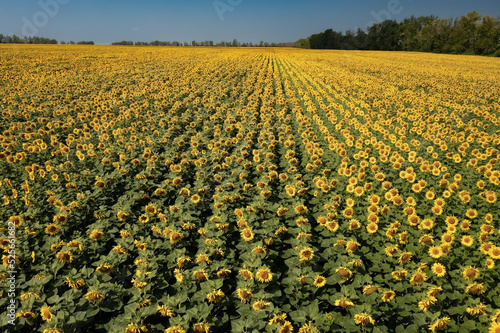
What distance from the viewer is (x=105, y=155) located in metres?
7.42

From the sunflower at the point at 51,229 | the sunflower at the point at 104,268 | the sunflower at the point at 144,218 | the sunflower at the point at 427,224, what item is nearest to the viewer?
the sunflower at the point at 104,268

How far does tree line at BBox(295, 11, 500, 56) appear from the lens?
74.6 meters

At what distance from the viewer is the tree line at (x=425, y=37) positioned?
74.6 meters

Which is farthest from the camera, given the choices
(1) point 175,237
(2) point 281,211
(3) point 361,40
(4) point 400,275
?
(3) point 361,40

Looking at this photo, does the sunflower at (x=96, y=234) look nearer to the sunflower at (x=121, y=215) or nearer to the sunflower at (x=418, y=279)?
the sunflower at (x=121, y=215)

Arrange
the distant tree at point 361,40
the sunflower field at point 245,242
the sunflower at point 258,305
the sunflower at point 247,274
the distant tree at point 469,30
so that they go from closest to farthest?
the sunflower at point 258,305
the sunflower field at point 245,242
the sunflower at point 247,274
the distant tree at point 469,30
the distant tree at point 361,40

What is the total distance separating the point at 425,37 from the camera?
84875 mm

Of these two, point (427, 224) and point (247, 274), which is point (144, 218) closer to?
point (247, 274)

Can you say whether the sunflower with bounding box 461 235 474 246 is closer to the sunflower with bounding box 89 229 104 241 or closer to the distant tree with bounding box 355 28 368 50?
the sunflower with bounding box 89 229 104 241

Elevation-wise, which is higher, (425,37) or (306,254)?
(425,37)

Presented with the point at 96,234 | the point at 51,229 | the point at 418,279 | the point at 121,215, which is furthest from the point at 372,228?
the point at 51,229

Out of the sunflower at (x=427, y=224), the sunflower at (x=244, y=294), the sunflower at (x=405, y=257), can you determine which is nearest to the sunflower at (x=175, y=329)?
the sunflower at (x=244, y=294)

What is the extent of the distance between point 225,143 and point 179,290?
529 cm

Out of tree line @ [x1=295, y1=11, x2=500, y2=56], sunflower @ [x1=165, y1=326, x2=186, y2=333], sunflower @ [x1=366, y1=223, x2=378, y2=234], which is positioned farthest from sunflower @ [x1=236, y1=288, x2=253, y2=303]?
tree line @ [x1=295, y1=11, x2=500, y2=56]
